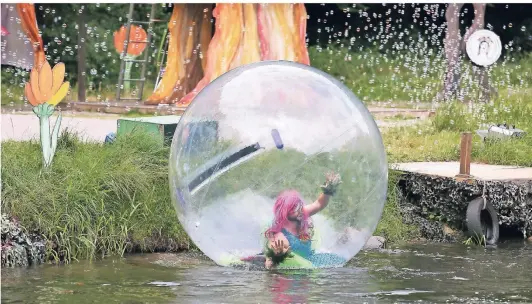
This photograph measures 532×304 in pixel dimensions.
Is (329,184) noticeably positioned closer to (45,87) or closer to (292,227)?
(292,227)

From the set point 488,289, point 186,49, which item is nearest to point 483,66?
point 186,49

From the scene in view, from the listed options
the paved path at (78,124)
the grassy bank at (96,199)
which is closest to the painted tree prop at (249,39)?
the paved path at (78,124)

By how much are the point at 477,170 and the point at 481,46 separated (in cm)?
633

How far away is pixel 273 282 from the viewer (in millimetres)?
9453

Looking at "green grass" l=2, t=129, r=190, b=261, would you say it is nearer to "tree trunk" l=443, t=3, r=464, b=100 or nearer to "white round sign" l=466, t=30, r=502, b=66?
"white round sign" l=466, t=30, r=502, b=66

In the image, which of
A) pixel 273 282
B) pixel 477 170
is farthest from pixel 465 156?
pixel 273 282

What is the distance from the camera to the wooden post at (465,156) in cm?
1205

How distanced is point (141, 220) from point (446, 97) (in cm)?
943

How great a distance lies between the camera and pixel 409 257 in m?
11.0

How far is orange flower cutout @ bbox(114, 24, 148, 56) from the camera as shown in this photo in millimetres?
20859

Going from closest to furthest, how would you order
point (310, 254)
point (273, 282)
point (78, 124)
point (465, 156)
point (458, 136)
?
point (273, 282) < point (310, 254) < point (465, 156) < point (458, 136) < point (78, 124)

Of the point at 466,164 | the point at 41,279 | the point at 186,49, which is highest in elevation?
the point at 186,49

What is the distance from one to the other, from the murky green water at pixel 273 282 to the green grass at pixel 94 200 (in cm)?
25

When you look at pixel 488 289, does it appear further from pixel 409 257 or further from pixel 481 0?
pixel 481 0
